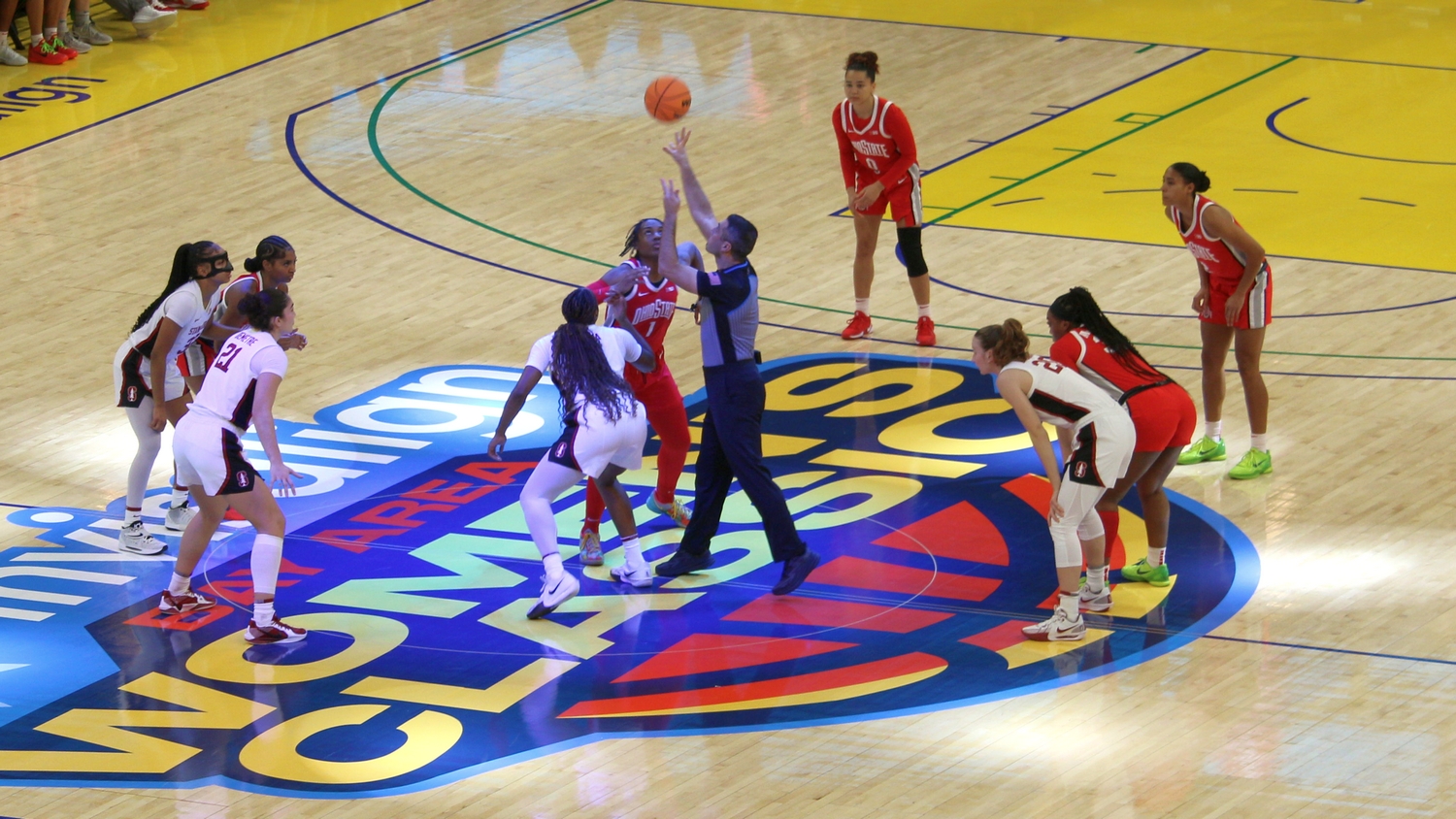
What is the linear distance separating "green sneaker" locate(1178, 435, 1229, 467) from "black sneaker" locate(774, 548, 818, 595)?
2.64 meters

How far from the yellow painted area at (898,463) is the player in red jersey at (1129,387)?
1875 mm

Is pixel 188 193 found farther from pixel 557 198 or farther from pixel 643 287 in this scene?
pixel 643 287

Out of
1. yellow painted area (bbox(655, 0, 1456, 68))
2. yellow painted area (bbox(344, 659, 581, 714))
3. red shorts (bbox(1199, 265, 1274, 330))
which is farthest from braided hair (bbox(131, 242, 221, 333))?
yellow painted area (bbox(655, 0, 1456, 68))

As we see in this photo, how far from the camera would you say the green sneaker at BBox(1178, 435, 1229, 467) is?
37.9 ft

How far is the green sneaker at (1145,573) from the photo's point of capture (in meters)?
9.91

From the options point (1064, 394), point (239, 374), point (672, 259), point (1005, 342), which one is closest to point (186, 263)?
point (239, 374)

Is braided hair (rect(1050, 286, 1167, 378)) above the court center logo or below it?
above

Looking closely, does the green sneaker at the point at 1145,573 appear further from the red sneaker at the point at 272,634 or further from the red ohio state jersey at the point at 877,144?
the red ohio state jersey at the point at 877,144

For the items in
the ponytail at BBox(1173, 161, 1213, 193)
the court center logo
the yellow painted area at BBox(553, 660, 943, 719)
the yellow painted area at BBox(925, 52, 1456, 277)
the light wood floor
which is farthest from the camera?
the yellow painted area at BBox(925, 52, 1456, 277)

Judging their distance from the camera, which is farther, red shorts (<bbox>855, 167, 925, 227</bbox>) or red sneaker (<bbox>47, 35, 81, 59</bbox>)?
red sneaker (<bbox>47, 35, 81, 59</bbox>)

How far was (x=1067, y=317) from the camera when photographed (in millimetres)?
9570

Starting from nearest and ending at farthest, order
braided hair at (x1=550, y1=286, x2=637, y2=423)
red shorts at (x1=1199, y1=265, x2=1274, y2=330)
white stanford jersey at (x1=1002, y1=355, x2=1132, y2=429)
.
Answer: white stanford jersey at (x1=1002, y1=355, x2=1132, y2=429) < braided hair at (x1=550, y1=286, x2=637, y2=423) < red shorts at (x1=1199, y1=265, x2=1274, y2=330)

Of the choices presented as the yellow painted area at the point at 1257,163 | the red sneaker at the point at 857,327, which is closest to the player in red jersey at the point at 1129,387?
the red sneaker at the point at 857,327

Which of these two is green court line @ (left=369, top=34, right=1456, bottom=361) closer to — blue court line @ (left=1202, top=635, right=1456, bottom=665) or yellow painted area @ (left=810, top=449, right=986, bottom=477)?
yellow painted area @ (left=810, top=449, right=986, bottom=477)
